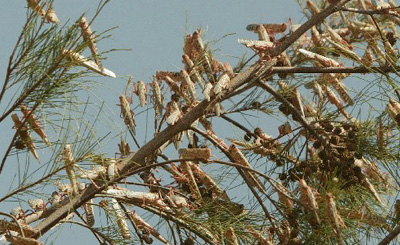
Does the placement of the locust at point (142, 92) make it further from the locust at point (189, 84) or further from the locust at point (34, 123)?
the locust at point (34, 123)

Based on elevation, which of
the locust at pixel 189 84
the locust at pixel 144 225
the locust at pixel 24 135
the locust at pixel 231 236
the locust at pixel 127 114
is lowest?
the locust at pixel 231 236

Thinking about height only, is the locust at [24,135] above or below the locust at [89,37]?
below

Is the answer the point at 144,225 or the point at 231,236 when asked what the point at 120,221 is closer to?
the point at 144,225

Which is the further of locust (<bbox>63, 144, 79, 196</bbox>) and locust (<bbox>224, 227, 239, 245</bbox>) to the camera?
locust (<bbox>224, 227, 239, 245</bbox>)

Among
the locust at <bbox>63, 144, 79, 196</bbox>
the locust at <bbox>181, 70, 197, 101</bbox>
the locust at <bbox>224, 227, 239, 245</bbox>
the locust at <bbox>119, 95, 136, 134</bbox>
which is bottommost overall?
the locust at <bbox>224, 227, 239, 245</bbox>

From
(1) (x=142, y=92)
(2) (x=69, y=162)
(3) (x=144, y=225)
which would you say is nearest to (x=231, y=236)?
(3) (x=144, y=225)

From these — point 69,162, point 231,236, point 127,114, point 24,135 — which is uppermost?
point 127,114

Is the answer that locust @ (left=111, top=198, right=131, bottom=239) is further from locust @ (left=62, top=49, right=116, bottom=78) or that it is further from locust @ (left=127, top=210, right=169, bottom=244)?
locust @ (left=62, top=49, right=116, bottom=78)

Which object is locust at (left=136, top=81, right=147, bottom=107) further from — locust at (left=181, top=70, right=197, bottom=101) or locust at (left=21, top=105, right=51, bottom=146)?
locust at (left=21, top=105, right=51, bottom=146)

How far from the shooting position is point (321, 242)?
173 inches

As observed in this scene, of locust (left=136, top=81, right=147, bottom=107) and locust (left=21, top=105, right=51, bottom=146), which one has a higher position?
locust (left=136, top=81, right=147, bottom=107)

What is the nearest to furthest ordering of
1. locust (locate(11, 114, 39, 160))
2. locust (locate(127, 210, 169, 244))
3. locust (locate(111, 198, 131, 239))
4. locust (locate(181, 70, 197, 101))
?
locust (locate(11, 114, 39, 160)) < locust (locate(111, 198, 131, 239)) < locust (locate(127, 210, 169, 244)) < locust (locate(181, 70, 197, 101))

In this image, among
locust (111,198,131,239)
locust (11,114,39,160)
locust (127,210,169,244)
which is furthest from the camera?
locust (127,210,169,244)

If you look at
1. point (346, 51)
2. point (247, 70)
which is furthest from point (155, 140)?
point (346, 51)
